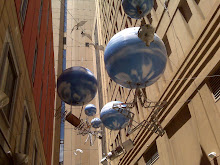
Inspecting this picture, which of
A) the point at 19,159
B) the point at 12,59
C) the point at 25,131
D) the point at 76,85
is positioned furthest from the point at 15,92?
the point at 25,131

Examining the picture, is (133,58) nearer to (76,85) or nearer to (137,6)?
(137,6)

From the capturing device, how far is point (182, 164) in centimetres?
930

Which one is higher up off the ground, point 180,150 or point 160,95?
point 160,95

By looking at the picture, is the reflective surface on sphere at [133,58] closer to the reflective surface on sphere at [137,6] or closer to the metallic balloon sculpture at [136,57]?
the metallic balloon sculpture at [136,57]

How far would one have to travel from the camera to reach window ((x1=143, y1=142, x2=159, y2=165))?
477 inches

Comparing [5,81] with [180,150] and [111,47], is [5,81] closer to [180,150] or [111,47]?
[111,47]

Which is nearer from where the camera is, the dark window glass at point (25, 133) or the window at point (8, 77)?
the window at point (8, 77)

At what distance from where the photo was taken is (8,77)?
636 centimetres

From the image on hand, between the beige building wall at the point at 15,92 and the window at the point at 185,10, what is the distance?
6.52 m

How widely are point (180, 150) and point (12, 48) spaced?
285 inches

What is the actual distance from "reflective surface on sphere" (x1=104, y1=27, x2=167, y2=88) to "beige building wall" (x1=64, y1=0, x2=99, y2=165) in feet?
80.3

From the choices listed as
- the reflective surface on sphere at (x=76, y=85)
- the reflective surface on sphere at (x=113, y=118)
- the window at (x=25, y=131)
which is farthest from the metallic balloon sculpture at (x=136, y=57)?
the window at (x=25, y=131)

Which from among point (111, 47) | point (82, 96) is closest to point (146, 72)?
point (111, 47)

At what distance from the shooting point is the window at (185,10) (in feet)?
31.6
